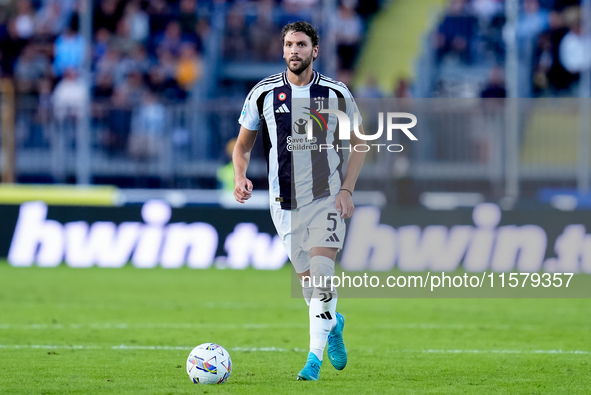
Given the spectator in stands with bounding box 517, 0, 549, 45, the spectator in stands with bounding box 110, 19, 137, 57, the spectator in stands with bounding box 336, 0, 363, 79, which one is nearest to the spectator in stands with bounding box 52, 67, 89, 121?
the spectator in stands with bounding box 110, 19, 137, 57

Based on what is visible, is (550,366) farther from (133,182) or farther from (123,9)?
(123,9)

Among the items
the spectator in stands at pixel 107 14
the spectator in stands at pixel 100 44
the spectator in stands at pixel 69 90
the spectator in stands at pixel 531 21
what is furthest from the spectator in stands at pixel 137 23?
the spectator in stands at pixel 531 21

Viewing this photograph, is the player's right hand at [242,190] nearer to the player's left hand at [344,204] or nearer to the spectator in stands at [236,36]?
the player's left hand at [344,204]

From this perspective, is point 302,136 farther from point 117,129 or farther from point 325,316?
point 117,129

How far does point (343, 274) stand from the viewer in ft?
49.7

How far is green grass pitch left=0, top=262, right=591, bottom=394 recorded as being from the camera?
22.0 ft

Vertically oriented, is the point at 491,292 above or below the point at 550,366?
below

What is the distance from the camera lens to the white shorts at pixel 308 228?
22.6 feet

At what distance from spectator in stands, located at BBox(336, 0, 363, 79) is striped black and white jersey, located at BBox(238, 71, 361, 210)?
485 inches

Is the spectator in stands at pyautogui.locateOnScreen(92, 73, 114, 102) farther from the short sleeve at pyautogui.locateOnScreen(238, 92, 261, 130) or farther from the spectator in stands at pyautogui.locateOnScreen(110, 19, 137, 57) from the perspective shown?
the short sleeve at pyautogui.locateOnScreen(238, 92, 261, 130)

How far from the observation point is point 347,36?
19.5 m

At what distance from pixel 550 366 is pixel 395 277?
7470 millimetres

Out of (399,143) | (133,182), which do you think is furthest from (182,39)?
(399,143)

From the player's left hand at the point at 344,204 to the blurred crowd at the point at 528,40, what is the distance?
11.1 metres
